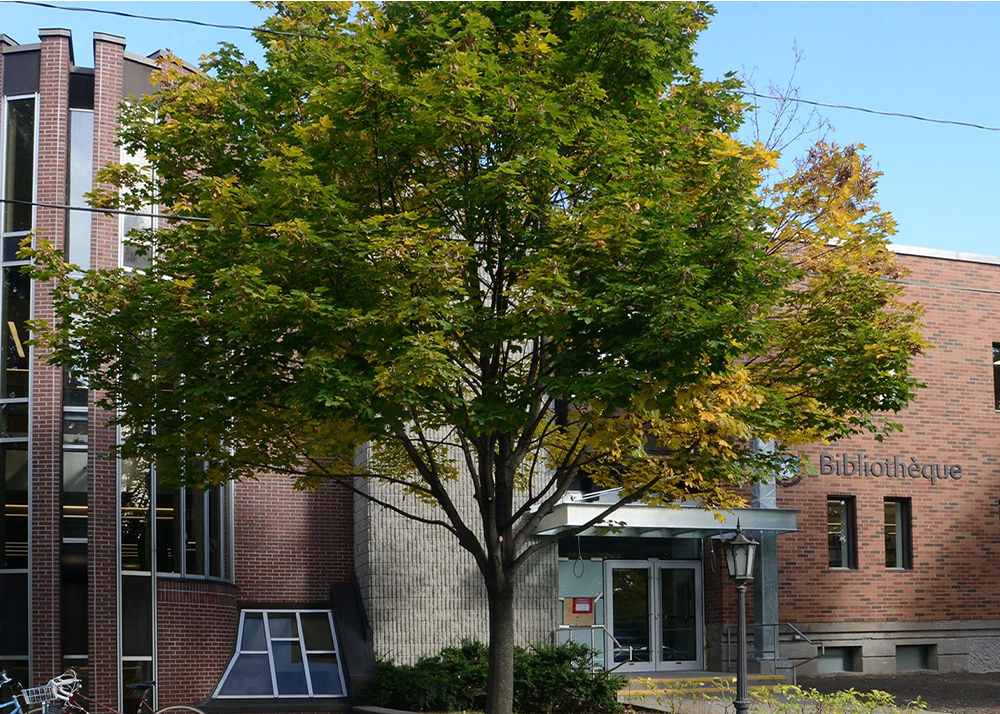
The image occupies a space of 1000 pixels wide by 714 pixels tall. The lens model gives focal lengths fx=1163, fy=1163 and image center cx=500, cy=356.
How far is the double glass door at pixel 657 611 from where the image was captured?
23.9 m

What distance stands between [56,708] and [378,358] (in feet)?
19.6

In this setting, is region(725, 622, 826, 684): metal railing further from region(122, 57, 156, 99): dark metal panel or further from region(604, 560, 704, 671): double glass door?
region(122, 57, 156, 99): dark metal panel

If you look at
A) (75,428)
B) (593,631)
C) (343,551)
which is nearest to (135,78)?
(75,428)

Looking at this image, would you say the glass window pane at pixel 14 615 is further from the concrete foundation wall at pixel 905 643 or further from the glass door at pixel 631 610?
the concrete foundation wall at pixel 905 643

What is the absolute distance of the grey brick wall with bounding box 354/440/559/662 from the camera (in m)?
20.6

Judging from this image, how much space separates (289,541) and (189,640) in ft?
9.90

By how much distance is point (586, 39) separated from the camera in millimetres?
12883

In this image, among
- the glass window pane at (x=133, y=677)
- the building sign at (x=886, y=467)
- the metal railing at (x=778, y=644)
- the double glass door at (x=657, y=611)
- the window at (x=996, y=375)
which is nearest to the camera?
the glass window pane at (x=133, y=677)

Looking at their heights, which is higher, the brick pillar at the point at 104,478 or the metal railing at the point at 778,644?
the brick pillar at the point at 104,478

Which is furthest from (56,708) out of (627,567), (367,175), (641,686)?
(627,567)

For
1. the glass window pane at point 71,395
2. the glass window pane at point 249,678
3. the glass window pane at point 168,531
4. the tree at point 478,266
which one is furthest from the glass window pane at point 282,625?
the tree at point 478,266

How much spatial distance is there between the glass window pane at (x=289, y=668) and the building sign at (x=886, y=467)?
37.9ft

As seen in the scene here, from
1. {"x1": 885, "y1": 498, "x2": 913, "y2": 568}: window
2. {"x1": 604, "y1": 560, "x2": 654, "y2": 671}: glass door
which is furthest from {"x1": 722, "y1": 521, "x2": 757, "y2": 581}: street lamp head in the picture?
{"x1": 885, "y1": 498, "x2": 913, "y2": 568}: window

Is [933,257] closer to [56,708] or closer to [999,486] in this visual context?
[999,486]
